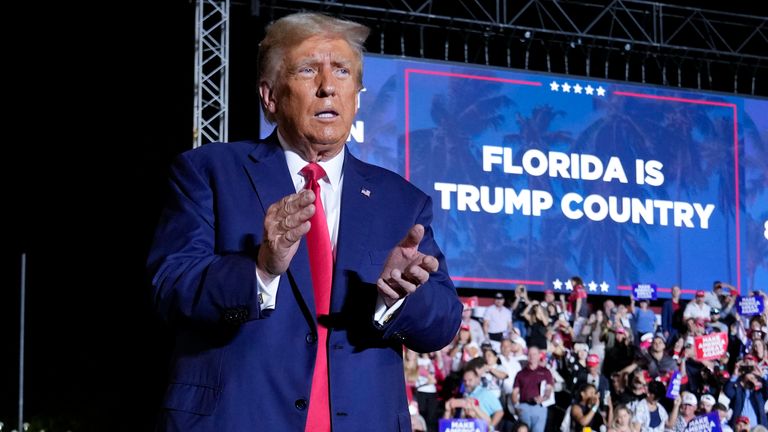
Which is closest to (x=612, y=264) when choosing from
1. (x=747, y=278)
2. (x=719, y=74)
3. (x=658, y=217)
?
(x=658, y=217)

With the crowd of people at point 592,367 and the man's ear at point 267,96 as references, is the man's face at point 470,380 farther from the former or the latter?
the man's ear at point 267,96

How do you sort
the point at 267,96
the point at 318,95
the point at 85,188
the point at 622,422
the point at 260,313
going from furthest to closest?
the point at 85,188 → the point at 622,422 → the point at 267,96 → the point at 318,95 → the point at 260,313

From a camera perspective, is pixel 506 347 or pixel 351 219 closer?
pixel 351 219

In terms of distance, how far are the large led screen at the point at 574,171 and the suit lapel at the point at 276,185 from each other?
27.3 feet

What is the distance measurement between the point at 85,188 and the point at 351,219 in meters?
14.7

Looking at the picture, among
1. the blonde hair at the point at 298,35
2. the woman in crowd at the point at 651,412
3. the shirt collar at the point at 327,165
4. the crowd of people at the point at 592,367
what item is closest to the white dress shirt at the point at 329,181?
the shirt collar at the point at 327,165

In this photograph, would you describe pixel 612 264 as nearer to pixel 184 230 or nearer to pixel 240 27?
pixel 240 27

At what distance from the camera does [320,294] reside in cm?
195

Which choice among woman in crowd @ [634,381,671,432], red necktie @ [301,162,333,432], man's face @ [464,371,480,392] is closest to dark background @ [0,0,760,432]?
man's face @ [464,371,480,392]

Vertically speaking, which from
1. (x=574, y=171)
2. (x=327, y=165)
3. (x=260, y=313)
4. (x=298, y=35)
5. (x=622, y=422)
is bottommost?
(x=622, y=422)

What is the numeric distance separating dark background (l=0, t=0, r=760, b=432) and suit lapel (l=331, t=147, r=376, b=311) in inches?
503

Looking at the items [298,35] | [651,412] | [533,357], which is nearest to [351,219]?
[298,35]

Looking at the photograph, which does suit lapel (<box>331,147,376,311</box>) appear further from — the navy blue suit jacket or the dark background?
the dark background

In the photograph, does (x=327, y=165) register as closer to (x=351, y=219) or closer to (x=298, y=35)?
(x=351, y=219)
